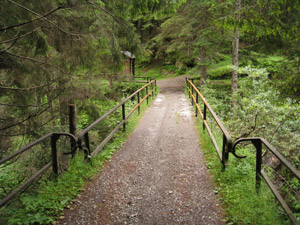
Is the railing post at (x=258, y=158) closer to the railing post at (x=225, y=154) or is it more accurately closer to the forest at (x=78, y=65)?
the forest at (x=78, y=65)

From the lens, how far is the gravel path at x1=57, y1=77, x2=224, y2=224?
3262 mm

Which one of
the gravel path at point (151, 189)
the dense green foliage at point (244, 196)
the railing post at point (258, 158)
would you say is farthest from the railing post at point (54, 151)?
the railing post at point (258, 158)

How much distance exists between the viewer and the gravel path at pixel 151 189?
3262 mm

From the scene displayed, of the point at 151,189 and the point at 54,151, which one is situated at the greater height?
the point at 54,151

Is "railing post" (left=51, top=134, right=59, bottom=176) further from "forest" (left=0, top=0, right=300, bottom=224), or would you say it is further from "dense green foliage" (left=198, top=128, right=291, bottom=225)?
"dense green foliage" (left=198, top=128, right=291, bottom=225)

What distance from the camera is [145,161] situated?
5.24 metres

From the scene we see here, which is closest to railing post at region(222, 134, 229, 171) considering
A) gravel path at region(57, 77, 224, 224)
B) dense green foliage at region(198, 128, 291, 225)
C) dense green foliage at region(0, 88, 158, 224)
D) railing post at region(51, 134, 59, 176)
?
dense green foliage at region(198, 128, 291, 225)

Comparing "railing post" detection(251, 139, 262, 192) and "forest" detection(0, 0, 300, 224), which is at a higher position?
"forest" detection(0, 0, 300, 224)

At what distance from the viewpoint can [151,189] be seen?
13.2 feet

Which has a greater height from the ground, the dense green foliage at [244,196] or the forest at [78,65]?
the forest at [78,65]

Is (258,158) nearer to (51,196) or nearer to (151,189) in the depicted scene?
(151,189)

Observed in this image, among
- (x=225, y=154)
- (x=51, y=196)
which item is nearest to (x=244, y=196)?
(x=225, y=154)

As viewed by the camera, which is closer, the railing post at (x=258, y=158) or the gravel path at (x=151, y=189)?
the gravel path at (x=151, y=189)

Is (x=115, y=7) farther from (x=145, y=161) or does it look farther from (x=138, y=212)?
(x=138, y=212)
